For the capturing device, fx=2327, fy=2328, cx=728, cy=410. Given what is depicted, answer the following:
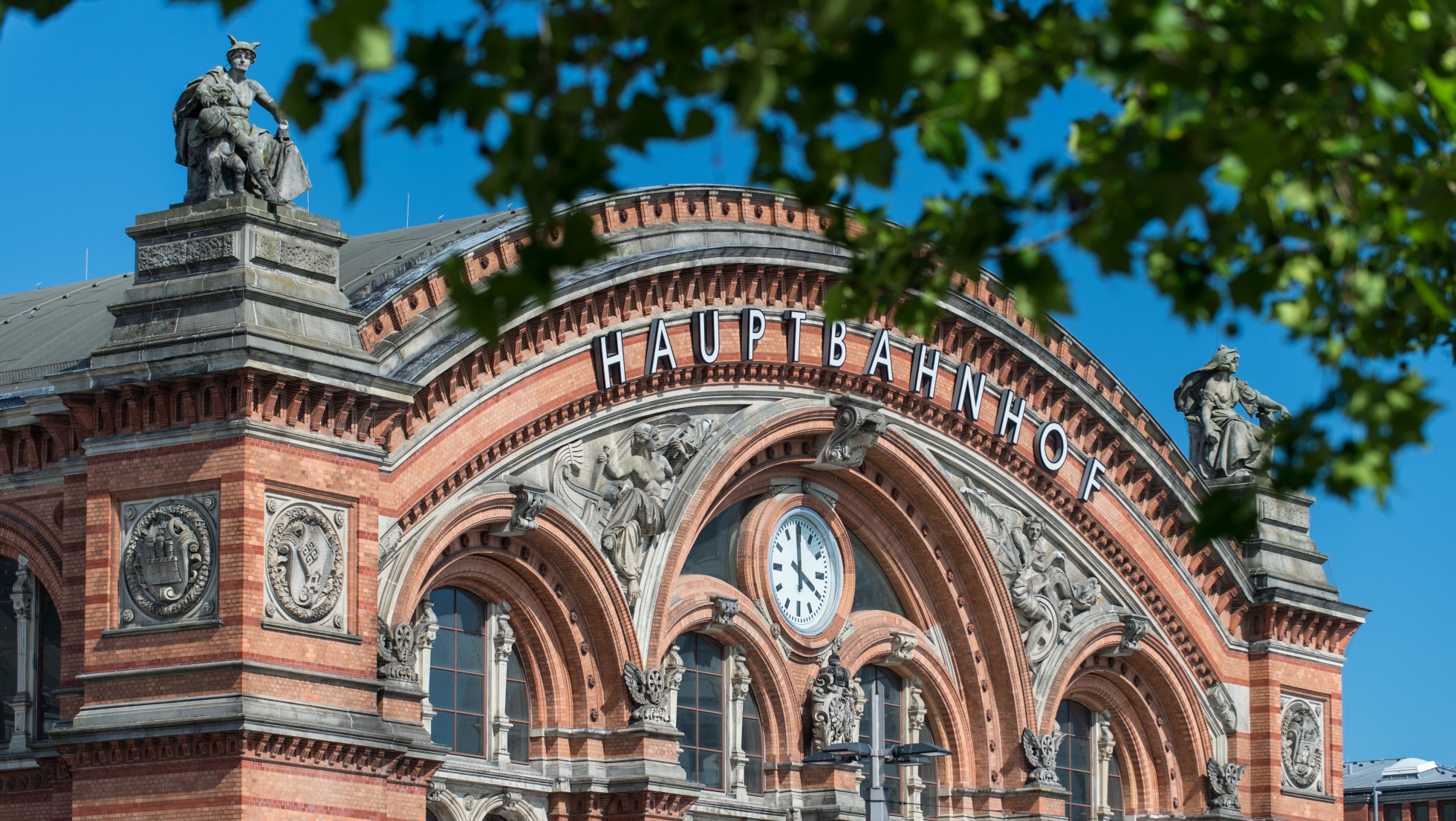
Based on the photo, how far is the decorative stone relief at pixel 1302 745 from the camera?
3994 centimetres

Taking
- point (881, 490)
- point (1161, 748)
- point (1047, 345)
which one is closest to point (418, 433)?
point (881, 490)

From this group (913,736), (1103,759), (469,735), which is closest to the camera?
(469,735)

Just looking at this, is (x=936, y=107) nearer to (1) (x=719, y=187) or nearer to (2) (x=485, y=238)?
(2) (x=485, y=238)

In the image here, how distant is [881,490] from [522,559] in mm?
7665

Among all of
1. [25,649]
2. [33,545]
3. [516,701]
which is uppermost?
[33,545]

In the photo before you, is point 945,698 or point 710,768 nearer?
point 710,768

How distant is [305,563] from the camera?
25016mm

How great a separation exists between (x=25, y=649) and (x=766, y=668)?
413 inches

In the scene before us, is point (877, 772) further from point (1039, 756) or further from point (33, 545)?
point (33, 545)

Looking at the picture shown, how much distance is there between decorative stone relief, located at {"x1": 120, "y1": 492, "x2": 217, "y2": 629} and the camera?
24562mm

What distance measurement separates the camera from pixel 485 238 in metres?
28.2

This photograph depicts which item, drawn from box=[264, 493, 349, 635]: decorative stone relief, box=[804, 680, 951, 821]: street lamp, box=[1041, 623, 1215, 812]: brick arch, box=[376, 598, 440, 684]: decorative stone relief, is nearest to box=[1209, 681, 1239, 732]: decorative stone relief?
box=[1041, 623, 1215, 812]: brick arch

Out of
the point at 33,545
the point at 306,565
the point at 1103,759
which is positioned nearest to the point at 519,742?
the point at 306,565

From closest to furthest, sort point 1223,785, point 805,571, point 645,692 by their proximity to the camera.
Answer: point 645,692 < point 805,571 < point 1223,785
